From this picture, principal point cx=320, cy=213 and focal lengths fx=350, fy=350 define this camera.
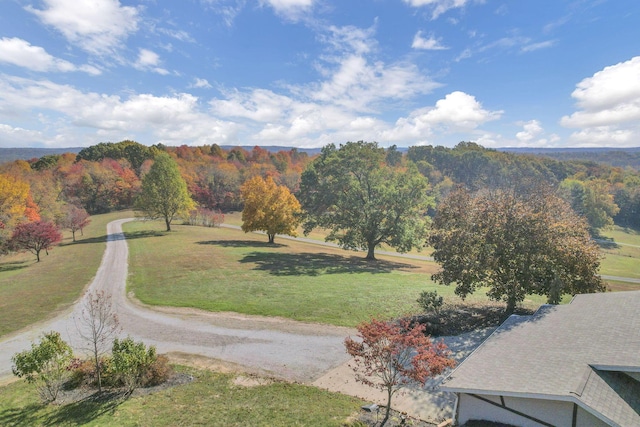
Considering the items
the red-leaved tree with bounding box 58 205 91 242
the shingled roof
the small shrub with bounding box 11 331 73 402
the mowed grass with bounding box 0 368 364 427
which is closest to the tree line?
the red-leaved tree with bounding box 58 205 91 242

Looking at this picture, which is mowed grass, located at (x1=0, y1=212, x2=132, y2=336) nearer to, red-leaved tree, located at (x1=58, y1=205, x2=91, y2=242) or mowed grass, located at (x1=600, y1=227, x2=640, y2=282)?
red-leaved tree, located at (x1=58, y1=205, x2=91, y2=242)

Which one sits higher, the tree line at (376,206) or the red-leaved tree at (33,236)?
the tree line at (376,206)

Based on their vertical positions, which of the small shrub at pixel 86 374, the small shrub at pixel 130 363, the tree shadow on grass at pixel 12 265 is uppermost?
the small shrub at pixel 130 363

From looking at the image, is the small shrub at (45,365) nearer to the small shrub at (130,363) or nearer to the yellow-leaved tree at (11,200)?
the small shrub at (130,363)

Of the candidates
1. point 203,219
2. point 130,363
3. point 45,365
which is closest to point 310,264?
point 130,363

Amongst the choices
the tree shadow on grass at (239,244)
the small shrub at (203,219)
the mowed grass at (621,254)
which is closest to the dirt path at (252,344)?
the tree shadow on grass at (239,244)

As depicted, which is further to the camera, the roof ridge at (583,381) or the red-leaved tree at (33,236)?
the red-leaved tree at (33,236)

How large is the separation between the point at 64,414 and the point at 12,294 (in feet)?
73.7

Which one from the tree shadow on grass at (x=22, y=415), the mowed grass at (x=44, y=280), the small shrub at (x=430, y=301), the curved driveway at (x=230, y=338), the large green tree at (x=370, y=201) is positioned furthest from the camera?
the large green tree at (x=370, y=201)

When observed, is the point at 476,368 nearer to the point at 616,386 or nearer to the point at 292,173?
the point at 616,386

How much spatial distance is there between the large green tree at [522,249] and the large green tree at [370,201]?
2012 centimetres

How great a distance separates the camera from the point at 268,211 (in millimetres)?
53875

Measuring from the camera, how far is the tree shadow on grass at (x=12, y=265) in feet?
127

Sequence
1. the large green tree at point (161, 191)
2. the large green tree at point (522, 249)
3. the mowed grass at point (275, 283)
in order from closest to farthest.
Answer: the large green tree at point (522, 249) → the mowed grass at point (275, 283) → the large green tree at point (161, 191)
